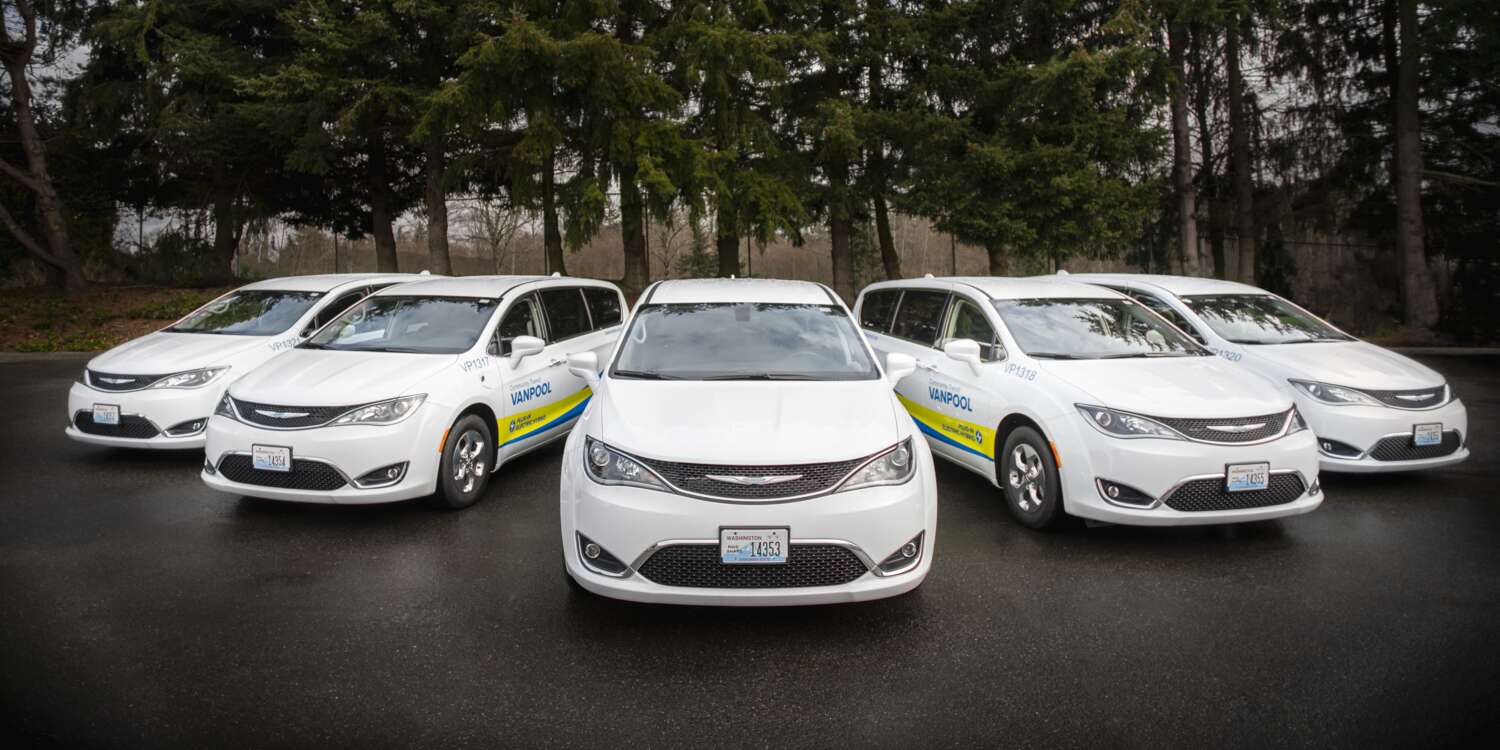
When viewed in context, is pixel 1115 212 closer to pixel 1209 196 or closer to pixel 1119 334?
pixel 1209 196

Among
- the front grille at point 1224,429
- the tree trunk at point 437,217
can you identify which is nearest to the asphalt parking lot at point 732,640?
the front grille at point 1224,429

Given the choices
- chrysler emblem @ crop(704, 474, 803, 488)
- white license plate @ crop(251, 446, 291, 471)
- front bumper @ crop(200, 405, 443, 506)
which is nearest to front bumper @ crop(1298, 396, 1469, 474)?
chrysler emblem @ crop(704, 474, 803, 488)

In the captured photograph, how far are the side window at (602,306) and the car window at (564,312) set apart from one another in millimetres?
195

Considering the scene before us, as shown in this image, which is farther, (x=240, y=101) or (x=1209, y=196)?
(x=1209, y=196)

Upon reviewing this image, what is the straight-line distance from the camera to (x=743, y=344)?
5.16 meters

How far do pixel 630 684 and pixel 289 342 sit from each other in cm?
609

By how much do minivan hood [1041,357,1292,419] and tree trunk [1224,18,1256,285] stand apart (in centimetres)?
1848

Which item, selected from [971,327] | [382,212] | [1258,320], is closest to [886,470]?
[971,327]

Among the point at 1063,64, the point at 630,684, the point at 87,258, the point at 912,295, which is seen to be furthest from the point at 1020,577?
the point at 87,258

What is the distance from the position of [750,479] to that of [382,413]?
3.01m

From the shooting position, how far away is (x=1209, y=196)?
2277 centimetres

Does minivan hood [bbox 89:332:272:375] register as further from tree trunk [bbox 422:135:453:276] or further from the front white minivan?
tree trunk [bbox 422:135:453:276]

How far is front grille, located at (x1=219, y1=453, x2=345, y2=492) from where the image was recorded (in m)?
5.29

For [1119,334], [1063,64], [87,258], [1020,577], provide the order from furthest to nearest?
[87,258] → [1063,64] → [1119,334] → [1020,577]
